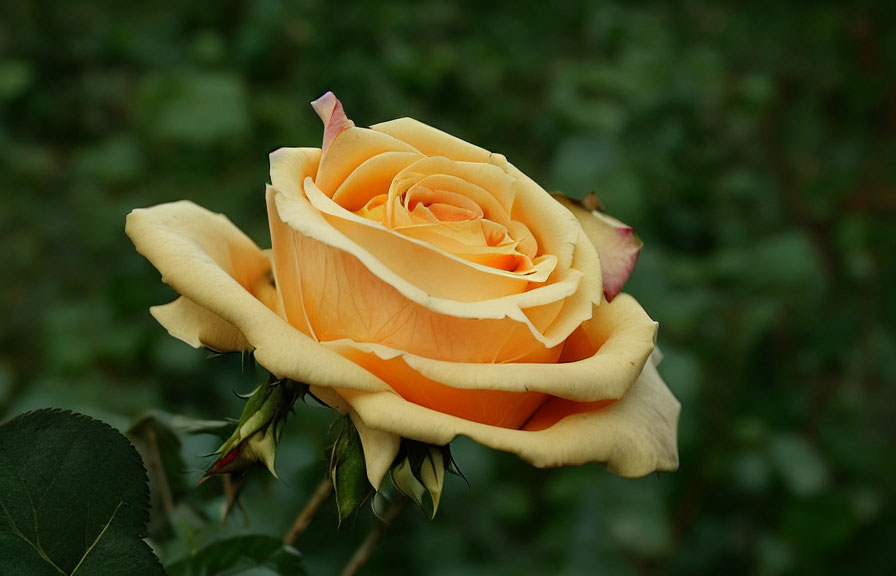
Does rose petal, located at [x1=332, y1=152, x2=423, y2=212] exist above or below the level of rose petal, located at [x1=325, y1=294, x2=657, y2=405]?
above

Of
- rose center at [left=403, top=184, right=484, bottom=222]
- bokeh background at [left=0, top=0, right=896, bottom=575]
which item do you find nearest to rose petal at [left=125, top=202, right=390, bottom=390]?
rose center at [left=403, top=184, right=484, bottom=222]

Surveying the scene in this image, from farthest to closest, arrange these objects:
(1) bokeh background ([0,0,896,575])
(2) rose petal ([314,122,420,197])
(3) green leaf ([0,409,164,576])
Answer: (1) bokeh background ([0,0,896,575])
(2) rose petal ([314,122,420,197])
(3) green leaf ([0,409,164,576])

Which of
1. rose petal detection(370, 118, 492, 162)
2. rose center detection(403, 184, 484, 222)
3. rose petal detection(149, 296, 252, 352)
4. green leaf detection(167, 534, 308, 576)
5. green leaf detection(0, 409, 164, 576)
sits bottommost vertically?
green leaf detection(167, 534, 308, 576)

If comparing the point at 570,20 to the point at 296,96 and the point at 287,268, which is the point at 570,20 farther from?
the point at 287,268

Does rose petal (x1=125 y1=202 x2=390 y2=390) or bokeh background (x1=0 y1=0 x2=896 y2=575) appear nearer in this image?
rose petal (x1=125 y1=202 x2=390 y2=390)

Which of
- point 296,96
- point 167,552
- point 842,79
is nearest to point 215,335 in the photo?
point 167,552

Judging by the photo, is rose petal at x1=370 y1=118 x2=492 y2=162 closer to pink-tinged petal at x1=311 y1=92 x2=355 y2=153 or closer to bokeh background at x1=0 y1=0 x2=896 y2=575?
pink-tinged petal at x1=311 y1=92 x2=355 y2=153

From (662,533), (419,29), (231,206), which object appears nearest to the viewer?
(662,533)

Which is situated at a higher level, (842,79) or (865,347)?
(842,79)
